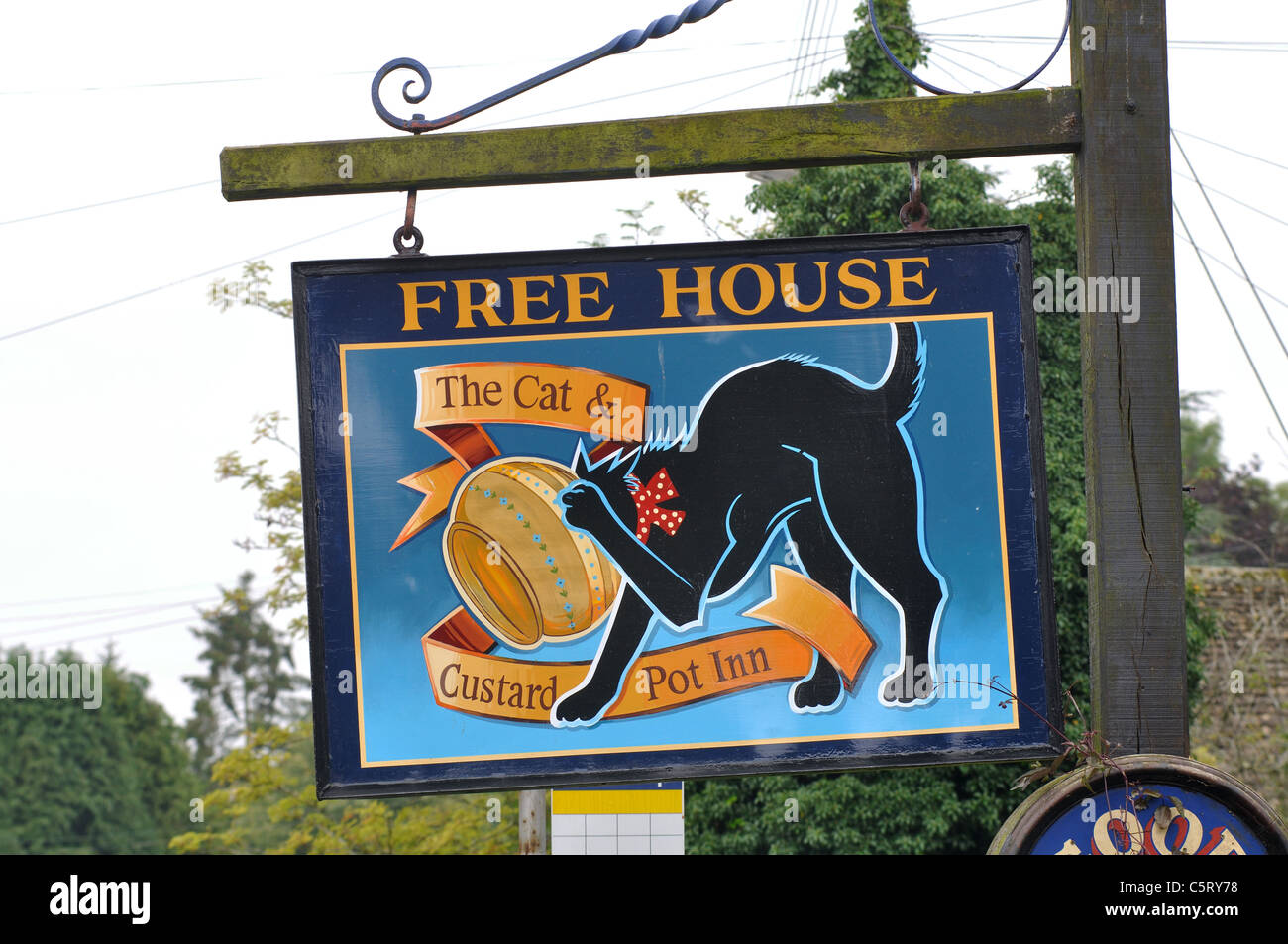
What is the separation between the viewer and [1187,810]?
351cm

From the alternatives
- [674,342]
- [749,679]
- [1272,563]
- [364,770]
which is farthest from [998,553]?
[1272,563]

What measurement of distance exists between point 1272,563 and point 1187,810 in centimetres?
1845

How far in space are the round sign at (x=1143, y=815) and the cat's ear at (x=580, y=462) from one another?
1.59 meters

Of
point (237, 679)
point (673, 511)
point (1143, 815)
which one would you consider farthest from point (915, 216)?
point (237, 679)

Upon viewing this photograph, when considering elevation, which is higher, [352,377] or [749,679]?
[352,377]

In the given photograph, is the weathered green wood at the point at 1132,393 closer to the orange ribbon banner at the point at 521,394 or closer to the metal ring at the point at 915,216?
the metal ring at the point at 915,216

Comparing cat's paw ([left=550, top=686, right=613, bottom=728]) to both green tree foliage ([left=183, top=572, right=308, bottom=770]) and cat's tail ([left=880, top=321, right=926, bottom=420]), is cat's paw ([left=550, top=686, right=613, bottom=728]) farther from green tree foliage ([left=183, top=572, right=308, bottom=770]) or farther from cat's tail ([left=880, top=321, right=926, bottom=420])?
green tree foliage ([left=183, top=572, right=308, bottom=770])

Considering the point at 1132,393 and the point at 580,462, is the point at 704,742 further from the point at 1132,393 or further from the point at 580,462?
the point at 1132,393

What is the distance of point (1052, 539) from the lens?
11172 mm

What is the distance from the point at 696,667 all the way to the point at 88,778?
40.1 meters

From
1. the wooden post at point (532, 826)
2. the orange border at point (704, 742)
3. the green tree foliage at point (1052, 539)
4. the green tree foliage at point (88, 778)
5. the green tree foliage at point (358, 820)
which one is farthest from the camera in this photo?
the green tree foliage at point (88, 778)

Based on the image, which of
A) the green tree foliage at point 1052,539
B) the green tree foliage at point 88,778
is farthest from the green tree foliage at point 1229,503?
the green tree foliage at point 88,778

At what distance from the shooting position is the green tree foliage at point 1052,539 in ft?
38.5

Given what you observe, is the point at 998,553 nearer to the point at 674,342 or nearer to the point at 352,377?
the point at 674,342
